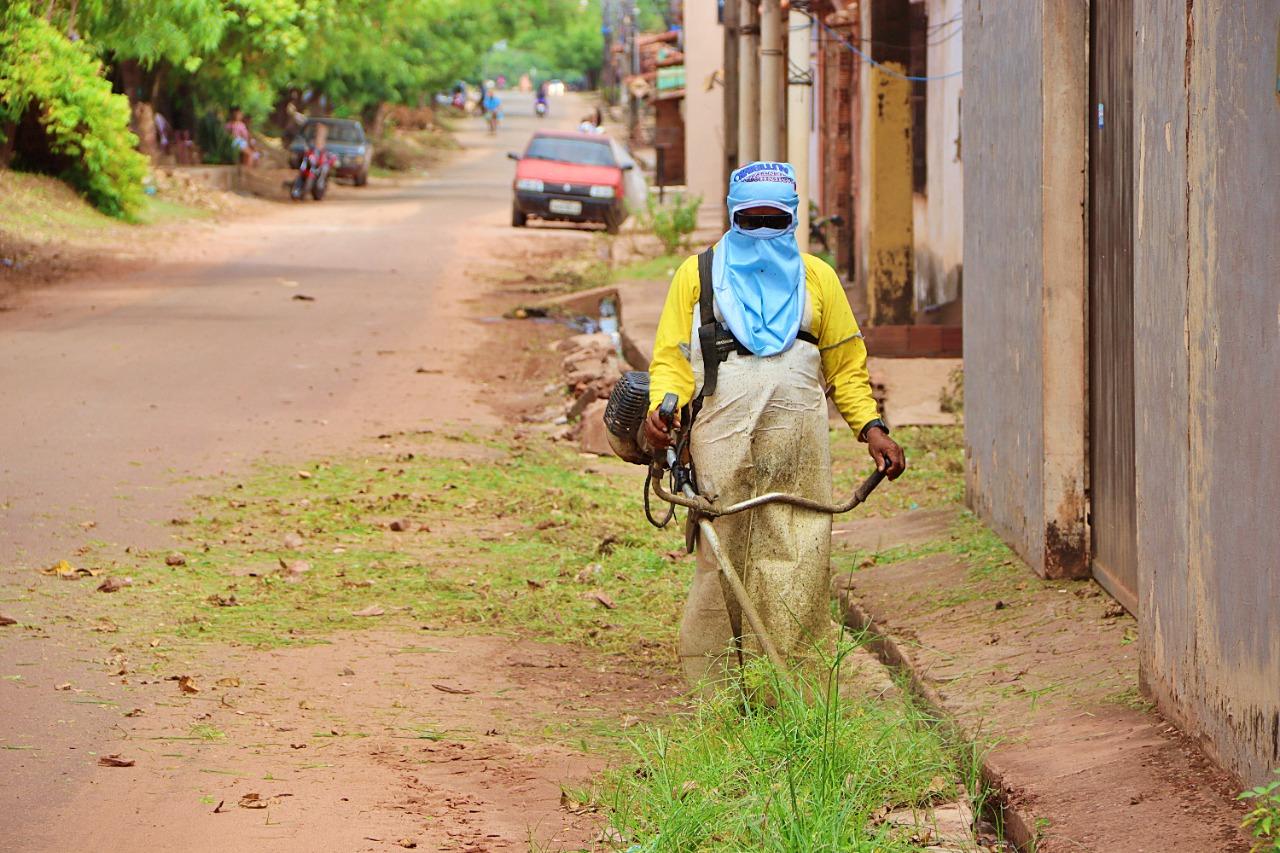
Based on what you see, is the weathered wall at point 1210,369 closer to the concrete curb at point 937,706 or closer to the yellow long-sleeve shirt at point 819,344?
the concrete curb at point 937,706

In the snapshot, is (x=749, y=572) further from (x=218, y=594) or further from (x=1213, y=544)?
(x=218, y=594)

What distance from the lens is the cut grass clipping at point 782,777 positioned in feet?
13.2

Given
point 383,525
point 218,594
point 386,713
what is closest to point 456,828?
point 386,713

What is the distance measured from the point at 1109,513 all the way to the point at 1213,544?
197cm

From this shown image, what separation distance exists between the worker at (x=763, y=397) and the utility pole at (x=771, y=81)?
33.6 feet

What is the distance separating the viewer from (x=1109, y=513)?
6359 millimetres

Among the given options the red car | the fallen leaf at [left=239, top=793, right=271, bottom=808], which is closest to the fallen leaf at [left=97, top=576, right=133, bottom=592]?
the fallen leaf at [left=239, top=793, right=271, bottom=808]

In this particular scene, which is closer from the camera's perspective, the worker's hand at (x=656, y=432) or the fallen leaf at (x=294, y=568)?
the worker's hand at (x=656, y=432)

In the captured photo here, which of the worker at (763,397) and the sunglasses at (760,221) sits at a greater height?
the sunglasses at (760,221)

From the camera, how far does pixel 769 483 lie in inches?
205

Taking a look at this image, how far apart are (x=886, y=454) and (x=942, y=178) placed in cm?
983

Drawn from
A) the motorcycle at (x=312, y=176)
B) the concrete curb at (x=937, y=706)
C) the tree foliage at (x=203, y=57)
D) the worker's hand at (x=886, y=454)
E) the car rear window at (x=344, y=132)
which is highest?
the tree foliage at (x=203, y=57)

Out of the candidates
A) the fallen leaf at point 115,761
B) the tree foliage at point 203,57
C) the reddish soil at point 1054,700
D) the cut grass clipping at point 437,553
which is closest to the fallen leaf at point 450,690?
the cut grass clipping at point 437,553

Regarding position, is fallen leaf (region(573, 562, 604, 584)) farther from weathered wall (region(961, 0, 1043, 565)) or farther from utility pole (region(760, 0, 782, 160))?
utility pole (region(760, 0, 782, 160))
